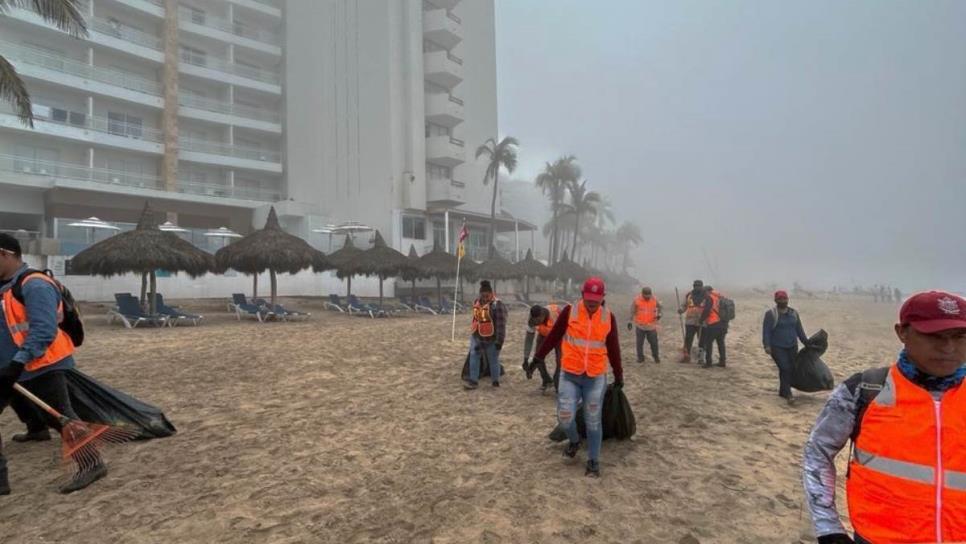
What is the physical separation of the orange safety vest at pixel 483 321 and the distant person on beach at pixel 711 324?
4.53 meters

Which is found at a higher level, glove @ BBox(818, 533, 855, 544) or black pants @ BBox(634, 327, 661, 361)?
glove @ BBox(818, 533, 855, 544)

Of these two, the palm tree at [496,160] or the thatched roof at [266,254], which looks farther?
the palm tree at [496,160]

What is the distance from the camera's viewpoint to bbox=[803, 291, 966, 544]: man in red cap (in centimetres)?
154

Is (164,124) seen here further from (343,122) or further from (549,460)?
(549,460)

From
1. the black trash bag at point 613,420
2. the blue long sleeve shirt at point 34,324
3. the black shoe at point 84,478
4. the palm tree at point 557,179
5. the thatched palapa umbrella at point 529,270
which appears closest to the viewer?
the blue long sleeve shirt at point 34,324

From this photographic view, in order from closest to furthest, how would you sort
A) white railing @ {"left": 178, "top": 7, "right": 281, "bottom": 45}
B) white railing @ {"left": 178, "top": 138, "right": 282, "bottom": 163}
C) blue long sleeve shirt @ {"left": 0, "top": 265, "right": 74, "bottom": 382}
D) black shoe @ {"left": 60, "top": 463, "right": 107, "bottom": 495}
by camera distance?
blue long sleeve shirt @ {"left": 0, "top": 265, "right": 74, "bottom": 382} → black shoe @ {"left": 60, "top": 463, "right": 107, "bottom": 495} → white railing @ {"left": 178, "top": 138, "right": 282, "bottom": 163} → white railing @ {"left": 178, "top": 7, "right": 281, "bottom": 45}

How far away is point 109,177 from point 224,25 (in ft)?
45.1

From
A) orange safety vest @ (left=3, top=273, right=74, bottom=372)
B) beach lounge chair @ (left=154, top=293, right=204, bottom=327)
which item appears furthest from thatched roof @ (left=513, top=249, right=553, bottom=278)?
orange safety vest @ (left=3, top=273, right=74, bottom=372)

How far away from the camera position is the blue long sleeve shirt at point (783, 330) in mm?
6621

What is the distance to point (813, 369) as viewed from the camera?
654 centimetres

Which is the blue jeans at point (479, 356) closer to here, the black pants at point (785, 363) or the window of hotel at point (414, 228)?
the black pants at point (785, 363)

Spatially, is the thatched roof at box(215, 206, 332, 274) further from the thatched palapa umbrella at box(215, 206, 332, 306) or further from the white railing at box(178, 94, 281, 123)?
the white railing at box(178, 94, 281, 123)

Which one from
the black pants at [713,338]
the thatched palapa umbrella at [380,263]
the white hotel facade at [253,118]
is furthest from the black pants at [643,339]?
the white hotel facade at [253,118]

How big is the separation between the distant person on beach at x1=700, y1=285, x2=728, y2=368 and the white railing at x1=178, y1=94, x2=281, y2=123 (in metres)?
34.2
